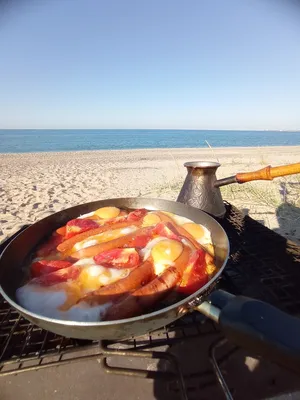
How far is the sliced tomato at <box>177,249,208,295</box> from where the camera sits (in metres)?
1.64

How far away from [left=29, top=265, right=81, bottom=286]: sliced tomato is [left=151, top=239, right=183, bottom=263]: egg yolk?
23.1 inches

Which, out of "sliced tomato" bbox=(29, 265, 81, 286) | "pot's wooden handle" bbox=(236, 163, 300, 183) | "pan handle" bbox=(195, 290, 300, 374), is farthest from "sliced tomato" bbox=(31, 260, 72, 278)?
"pot's wooden handle" bbox=(236, 163, 300, 183)

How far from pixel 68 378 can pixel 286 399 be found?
5.25ft

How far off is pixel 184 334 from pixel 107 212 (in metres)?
1.53

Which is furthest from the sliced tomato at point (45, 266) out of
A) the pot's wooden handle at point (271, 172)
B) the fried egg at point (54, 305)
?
the pot's wooden handle at point (271, 172)

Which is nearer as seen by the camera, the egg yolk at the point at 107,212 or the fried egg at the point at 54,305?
the fried egg at the point at 54,305

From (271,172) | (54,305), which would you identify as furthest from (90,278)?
(271,172)

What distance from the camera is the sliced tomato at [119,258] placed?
1.83 metres

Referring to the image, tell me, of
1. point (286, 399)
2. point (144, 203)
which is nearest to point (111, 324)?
point (286, 399)

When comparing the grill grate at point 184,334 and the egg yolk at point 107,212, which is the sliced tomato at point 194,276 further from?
the egg yolk at point 107,212

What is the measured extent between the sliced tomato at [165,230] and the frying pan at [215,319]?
39 centimetres

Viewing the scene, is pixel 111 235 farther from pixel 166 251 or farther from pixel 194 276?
pixel 194 276

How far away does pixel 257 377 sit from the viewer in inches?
69.5

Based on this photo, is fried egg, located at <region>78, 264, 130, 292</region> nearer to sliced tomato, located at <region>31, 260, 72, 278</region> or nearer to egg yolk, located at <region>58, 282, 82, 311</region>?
egg yolk, located at <region>58, 282, 82, 311</region>
